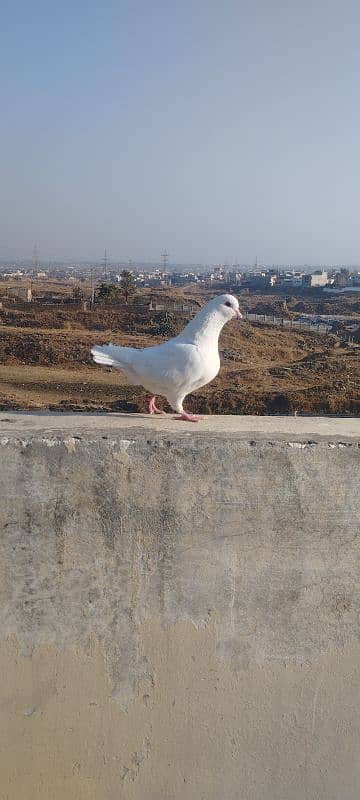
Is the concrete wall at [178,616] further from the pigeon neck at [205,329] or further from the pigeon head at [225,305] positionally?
the pigeon head at [225,305]

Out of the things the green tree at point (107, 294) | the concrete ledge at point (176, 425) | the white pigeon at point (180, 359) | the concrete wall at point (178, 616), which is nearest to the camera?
the concrete wall at point (178, 616)

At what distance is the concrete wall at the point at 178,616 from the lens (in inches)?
106

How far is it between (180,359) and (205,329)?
28 centimetres

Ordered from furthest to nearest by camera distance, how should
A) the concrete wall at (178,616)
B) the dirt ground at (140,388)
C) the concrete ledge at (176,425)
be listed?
the dirt ground at (140,388)
the concrete ledge at (176,425)
the concrete wall at (178,616)

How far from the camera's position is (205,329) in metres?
3.39

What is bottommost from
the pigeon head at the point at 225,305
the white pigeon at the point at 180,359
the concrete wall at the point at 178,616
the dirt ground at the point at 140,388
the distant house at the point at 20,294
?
the dirt ground at the point at 140,388

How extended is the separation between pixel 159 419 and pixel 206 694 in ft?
4.47

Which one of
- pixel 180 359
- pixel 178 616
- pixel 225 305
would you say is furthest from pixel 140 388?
pixel 178 616

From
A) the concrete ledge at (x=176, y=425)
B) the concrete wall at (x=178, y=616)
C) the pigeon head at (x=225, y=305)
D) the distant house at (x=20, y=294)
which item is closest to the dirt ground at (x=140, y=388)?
the pigeon head at (x=225, y=305)

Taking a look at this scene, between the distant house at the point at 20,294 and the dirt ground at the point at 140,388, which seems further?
the distant house at the point at 20,294

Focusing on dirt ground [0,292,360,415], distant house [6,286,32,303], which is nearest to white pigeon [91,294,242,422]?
dirt ground [0,292,360,415]

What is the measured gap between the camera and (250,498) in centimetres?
275

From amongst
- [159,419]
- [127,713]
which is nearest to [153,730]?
[127,713]

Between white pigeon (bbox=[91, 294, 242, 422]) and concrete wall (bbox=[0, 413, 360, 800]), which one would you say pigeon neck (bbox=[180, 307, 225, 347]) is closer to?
white pigeon (bbox=[91, 294, 242, 422])
